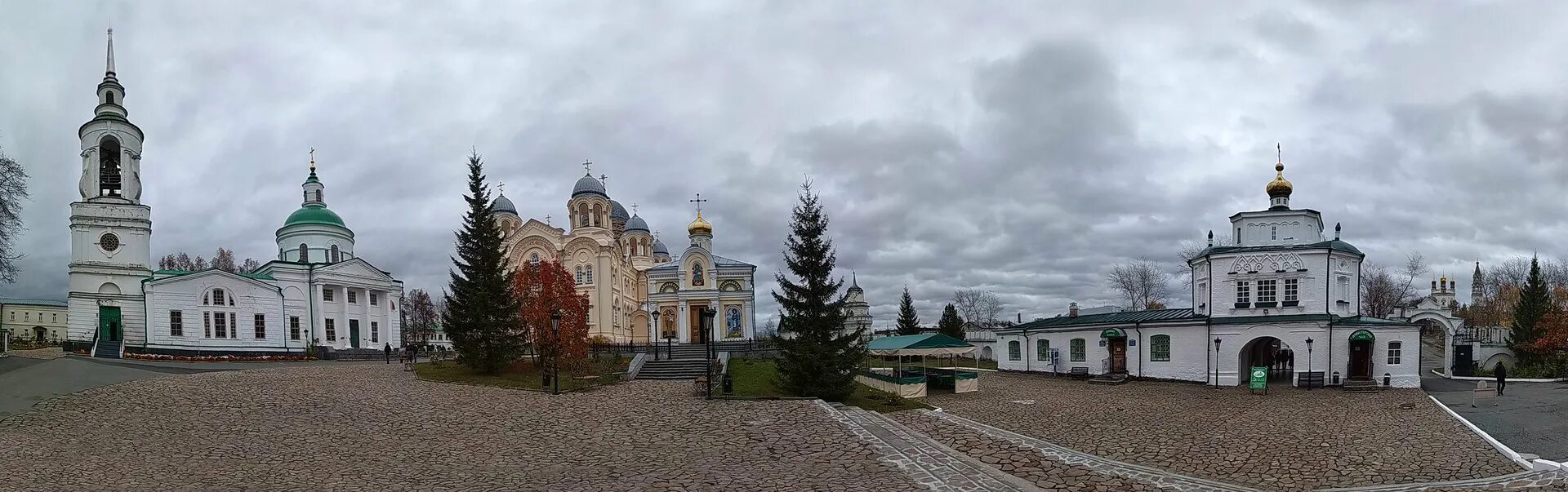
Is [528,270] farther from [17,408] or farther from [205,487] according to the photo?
[205,487]

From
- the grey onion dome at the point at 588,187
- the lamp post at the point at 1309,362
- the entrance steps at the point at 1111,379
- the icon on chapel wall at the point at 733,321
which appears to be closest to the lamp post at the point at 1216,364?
the lamp post at the point at 1309,362

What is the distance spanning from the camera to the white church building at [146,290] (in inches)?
1331

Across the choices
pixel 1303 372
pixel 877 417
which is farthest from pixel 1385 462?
pixel 1303 372

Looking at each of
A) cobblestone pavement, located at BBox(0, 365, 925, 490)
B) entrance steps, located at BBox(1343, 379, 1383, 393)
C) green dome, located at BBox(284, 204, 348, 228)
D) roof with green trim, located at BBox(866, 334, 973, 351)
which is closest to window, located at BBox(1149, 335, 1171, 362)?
entrance steps, located at BBox(1343, 379, 1383, 393)

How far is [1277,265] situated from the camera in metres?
28.1

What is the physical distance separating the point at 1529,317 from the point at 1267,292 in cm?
1685

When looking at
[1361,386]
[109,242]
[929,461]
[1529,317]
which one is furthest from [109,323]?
[1529,317]

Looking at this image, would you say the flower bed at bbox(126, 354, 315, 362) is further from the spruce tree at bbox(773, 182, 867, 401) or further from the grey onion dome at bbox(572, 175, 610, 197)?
the spruce tree at bbox(773, 182, 867, 401)

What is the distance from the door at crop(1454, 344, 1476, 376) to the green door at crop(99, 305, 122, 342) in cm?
5977

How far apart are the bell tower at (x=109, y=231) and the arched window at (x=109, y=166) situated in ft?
0.11

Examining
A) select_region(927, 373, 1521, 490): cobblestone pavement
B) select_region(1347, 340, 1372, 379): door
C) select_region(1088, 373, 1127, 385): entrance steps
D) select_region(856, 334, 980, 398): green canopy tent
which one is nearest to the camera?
select_region(927, 373, 1521, 490): cobblestone pavement

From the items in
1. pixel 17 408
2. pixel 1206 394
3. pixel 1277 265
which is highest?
pixel 1277 265

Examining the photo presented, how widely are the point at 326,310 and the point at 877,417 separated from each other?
3549cm

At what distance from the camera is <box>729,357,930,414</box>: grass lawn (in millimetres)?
18641
